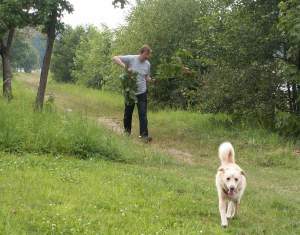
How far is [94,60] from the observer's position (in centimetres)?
3538

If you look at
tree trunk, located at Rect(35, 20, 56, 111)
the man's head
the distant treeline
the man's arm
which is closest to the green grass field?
the distant treeline

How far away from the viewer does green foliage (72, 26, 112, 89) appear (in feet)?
115

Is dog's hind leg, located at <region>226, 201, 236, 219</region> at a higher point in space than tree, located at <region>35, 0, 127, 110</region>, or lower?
lower

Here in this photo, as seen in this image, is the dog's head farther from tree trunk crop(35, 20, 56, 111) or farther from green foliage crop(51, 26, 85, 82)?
green foliage crop(51, 26, 85, 82)

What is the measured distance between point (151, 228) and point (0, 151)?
4144 millimetres

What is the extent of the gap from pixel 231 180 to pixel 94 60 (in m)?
29.5

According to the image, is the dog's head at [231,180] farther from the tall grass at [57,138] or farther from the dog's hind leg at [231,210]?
the tall grass at [57,138]

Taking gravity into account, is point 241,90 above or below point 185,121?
above

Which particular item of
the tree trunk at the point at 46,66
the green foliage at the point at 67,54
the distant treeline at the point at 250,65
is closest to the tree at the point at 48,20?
the tree trunk at the point at 46,66

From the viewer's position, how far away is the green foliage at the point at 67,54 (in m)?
43.6

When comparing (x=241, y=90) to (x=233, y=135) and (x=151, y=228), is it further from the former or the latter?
(x=151, y=228)

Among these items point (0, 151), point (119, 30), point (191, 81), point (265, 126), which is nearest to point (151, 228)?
point (0, 151)

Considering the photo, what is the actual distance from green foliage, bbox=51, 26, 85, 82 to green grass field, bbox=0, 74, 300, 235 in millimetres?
31143

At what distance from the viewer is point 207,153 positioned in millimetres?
11961
